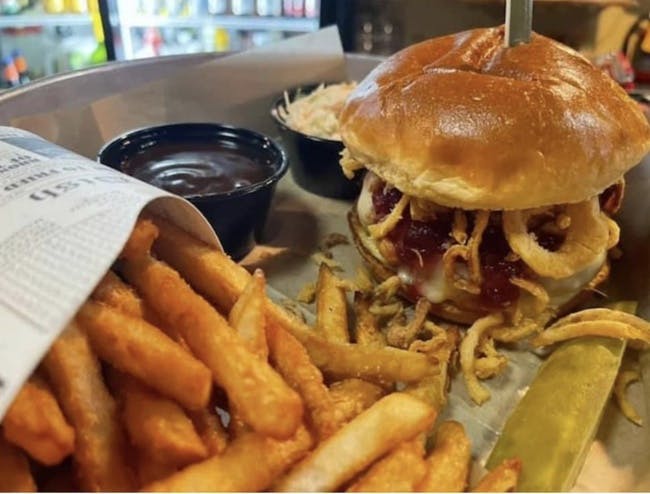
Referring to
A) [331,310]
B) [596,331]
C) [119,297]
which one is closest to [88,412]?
[119,297]

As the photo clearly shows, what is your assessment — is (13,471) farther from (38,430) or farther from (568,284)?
(568,284)

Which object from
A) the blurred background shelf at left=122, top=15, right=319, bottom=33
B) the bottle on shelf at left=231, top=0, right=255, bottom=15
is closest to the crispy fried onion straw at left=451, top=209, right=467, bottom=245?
the blurred background shelf at left=122, top=15, right=319, bottom=33

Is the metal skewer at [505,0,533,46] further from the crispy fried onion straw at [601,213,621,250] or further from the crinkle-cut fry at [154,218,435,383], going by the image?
the crinkle-cut fry at [154,218,435,383]

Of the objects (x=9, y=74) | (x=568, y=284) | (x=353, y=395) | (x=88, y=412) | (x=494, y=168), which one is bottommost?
(x=9, y=74)

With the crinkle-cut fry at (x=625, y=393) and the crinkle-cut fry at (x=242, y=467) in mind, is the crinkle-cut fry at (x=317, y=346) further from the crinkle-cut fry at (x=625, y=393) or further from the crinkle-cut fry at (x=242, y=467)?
the crinkle-cut fry at (x=625, y=393)

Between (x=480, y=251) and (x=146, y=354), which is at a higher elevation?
(x=146, y=354)

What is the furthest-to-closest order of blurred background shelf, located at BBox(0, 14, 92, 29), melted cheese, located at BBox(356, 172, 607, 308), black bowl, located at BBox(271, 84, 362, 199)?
blurred background shelf, located at BBox(0, 14, 92, 29)
black bowl, located at BBox(271, 84, 362, 199)
melted cheese, located at BBox(356, 172, 607, 308)

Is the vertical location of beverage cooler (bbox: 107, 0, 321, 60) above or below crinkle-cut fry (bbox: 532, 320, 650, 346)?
above
